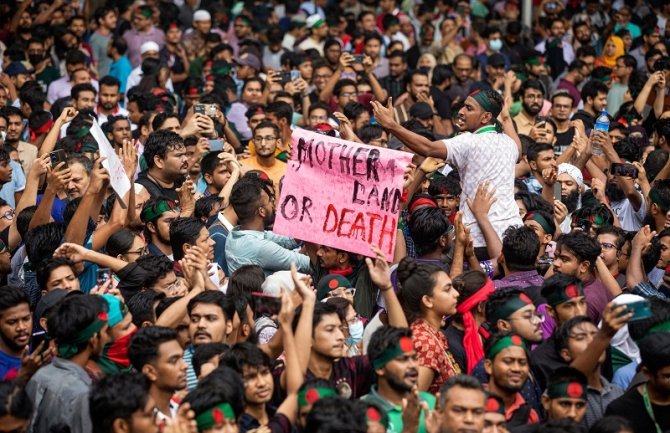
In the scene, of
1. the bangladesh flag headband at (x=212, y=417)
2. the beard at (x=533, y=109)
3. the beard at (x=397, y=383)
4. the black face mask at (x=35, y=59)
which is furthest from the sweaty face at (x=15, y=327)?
the black face mask at (x=35, y=59)

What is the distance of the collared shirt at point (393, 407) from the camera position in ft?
20.2

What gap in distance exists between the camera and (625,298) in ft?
23.9

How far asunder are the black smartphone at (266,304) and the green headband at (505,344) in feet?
3.81

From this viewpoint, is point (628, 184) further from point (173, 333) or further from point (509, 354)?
point (173, 333)

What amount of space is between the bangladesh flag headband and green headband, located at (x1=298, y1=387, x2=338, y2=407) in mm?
455

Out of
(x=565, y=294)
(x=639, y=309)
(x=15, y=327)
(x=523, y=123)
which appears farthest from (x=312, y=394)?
(x=523, y=123)

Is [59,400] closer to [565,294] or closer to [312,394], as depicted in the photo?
[312,394]

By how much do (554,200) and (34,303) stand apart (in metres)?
4.14

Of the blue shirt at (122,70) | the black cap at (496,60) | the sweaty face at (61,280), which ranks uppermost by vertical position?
the sweaty face at (61,280)

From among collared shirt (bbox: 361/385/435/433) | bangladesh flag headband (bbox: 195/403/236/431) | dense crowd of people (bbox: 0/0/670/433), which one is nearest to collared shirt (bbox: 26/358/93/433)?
dense crowd of people (bbox: 0/0/670/433)

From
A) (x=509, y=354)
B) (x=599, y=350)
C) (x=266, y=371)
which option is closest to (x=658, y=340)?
(x=599, y=350)

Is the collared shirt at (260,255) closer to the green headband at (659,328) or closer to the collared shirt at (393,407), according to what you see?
the collared shirt at (393,407)

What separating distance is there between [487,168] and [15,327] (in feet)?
11.4

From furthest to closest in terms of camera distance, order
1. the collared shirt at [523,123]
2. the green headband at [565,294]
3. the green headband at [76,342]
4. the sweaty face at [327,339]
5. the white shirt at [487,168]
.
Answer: the collared shirt at [523,123], the white shirt at [487,168], the green headband at [565,294], the sweaty face at [327,339], the green headband at [76,342]
